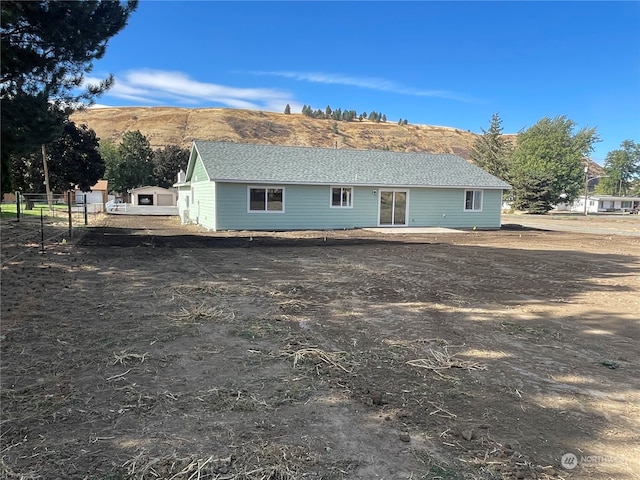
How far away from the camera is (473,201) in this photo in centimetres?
2380

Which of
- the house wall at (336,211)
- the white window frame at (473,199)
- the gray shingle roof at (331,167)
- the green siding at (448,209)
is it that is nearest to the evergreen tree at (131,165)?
the gray shingle roof at (331,167)

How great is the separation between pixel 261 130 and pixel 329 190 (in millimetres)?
100676

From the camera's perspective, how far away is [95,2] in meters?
9.50

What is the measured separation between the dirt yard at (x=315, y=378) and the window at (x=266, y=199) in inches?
452

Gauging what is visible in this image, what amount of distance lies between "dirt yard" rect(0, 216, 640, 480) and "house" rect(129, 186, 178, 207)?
142 feet

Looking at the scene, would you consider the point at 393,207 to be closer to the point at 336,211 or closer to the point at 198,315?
the point at 336,211

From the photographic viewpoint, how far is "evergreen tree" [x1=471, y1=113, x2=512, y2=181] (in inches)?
2203

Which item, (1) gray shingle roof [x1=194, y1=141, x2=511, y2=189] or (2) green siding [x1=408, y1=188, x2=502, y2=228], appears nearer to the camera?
(1) gray shingle roof [x1=194, y1=141, x2=511, y2=189]

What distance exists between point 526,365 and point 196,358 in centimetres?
317

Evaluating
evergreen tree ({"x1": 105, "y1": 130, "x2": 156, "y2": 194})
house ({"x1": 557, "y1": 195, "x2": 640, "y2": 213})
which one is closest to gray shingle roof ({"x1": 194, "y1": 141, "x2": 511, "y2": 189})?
evergreen tree ({"x1": 105, "y1": 130, "x2": 156, "y2": 194})

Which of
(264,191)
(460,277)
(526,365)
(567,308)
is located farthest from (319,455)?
(264,191)

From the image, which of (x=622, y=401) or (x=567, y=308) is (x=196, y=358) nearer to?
(x=622, y=401)

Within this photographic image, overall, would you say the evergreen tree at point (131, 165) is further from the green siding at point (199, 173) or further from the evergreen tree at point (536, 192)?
the evergreen tree at point (536, 192)

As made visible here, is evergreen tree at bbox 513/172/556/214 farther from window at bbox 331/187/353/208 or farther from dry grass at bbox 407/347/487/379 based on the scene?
dry grass at bbox 407/347/487/379
